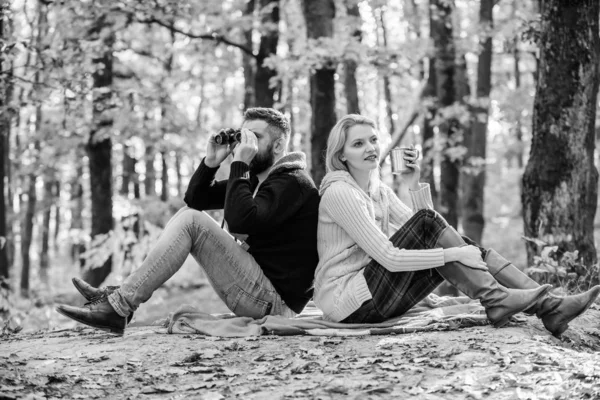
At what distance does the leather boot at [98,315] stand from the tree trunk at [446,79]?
26.8ft

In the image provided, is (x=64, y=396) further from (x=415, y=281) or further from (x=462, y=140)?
(x=462, y=140)

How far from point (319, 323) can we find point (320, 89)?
5.11 meters

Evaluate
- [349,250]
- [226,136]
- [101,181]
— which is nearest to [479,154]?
[101,181]

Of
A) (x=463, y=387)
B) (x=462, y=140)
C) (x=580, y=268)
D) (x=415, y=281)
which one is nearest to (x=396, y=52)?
(x=462, y=140)

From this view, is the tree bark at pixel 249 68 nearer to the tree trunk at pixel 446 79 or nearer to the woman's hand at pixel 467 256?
the tree trunk at pixel 446 79

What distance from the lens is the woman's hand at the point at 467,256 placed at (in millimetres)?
4715

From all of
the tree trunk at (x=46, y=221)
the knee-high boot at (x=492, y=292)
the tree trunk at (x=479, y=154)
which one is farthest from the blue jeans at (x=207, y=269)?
the tree trunk at (x=46, y=221)

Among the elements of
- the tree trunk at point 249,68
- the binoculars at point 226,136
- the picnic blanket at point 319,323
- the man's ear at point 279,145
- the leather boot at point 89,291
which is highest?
the tree trunk at point 249,68

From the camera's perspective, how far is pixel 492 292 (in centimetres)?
472

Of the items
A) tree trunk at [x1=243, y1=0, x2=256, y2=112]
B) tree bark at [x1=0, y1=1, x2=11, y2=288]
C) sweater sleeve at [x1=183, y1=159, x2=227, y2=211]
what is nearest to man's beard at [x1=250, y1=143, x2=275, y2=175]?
sweater sleeve at [x1=183, y1=159, x2=227, y2=211]

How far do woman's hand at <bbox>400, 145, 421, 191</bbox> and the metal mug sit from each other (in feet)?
0.10

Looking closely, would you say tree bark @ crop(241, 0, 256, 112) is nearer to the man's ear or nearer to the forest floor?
the man's ear

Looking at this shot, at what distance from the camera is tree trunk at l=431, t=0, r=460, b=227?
12719 mm

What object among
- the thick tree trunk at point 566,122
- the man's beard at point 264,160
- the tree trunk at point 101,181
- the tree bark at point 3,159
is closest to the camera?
the man's beard at point 264,160
